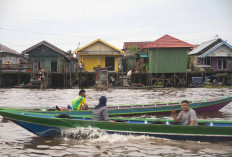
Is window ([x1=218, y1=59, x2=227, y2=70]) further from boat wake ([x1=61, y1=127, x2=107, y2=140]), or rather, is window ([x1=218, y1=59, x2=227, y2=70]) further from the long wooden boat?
boat wake ([x1=61, y1=127, x2=107, y2=140])

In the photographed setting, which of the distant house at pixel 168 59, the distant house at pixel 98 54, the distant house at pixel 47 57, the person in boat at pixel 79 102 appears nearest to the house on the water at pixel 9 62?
the distant house at pixel 47 57

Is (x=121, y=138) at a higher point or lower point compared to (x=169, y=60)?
lower

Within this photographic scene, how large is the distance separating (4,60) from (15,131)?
30706mm

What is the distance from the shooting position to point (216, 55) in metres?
34.6

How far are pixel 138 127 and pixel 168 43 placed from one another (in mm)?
23683

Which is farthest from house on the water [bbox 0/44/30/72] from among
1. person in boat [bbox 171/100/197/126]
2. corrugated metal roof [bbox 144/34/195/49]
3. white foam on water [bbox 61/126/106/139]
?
person in boat [bbox 171/100/197/126]

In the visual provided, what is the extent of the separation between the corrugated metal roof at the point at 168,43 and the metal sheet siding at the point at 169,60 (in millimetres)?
441

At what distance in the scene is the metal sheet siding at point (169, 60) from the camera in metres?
30.2

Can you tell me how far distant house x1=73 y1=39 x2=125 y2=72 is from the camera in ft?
109

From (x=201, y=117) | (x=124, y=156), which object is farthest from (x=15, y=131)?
(x=201, y=117)

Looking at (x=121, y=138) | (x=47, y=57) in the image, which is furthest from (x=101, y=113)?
(x=47, y=57)

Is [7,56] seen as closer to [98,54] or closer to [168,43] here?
[98,54]

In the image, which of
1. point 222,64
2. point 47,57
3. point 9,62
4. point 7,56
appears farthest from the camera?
point 9,62

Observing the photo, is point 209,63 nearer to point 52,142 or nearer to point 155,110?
point 155,110
